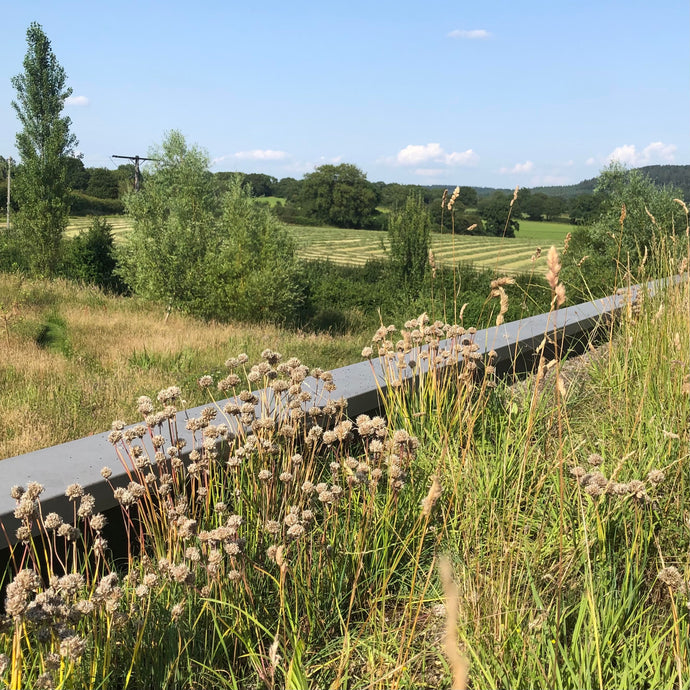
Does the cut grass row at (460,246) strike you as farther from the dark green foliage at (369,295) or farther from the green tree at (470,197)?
the dark green foliage at (369,295)

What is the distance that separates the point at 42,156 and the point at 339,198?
180ft

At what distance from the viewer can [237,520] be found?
164 centimetres

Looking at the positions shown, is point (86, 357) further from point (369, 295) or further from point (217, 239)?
point (369, 295)

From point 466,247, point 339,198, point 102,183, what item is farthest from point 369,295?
point 339,198

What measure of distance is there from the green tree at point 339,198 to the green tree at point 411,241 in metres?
57.0

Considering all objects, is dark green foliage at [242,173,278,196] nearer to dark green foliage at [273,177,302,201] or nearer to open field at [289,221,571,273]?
dark green foliage at [273,177,302,201]

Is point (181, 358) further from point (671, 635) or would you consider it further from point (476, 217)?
point (476, 217)

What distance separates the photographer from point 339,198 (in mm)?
75812

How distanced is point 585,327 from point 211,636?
4942mm

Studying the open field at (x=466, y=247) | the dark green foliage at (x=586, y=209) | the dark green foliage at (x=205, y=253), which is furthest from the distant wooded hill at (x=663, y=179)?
the open field at (x=466, y=247)

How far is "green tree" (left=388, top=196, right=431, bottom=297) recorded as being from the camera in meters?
18.8

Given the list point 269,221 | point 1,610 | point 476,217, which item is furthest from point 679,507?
point 476,217

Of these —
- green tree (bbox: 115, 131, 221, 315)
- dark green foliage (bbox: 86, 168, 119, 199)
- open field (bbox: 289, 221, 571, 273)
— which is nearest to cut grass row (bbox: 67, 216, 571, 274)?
open field (bbox: 289, 221, 571, 273)

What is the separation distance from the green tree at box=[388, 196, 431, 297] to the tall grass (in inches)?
639
